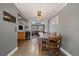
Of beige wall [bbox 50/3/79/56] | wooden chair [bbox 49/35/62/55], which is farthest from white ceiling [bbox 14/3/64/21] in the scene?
wooden chair [bbox 49/35/62/55]

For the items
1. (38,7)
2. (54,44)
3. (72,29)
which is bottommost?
(54,44)

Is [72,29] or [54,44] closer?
[72,29]

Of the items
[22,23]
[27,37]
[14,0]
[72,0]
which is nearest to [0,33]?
[14,0]

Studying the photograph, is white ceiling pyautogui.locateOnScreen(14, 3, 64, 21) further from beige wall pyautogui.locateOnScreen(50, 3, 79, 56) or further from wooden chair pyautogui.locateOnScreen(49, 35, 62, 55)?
wooden chair pyautogui.locateOnScreen(49, 35, 62, 55)

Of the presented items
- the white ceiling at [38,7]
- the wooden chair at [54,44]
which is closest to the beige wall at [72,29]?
the wooden chair at [54,44]

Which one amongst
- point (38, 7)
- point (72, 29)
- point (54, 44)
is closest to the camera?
point (72, 29)

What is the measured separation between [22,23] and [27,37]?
1863mm

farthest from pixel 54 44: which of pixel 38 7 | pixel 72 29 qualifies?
pixel 38 7

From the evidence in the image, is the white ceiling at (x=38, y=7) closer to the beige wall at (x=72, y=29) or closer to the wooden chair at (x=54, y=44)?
the beige wall at (x=72, y=29)

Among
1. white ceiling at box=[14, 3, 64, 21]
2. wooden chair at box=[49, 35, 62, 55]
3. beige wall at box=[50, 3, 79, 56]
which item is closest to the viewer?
beige wall at box=[50, 3, 79, 56]

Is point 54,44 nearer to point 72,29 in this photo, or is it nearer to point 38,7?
point 72,29

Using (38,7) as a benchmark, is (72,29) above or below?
below

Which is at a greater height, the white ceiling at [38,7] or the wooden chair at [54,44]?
the white ceiling at [38,7]

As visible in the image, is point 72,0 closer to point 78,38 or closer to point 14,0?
point 14,0
